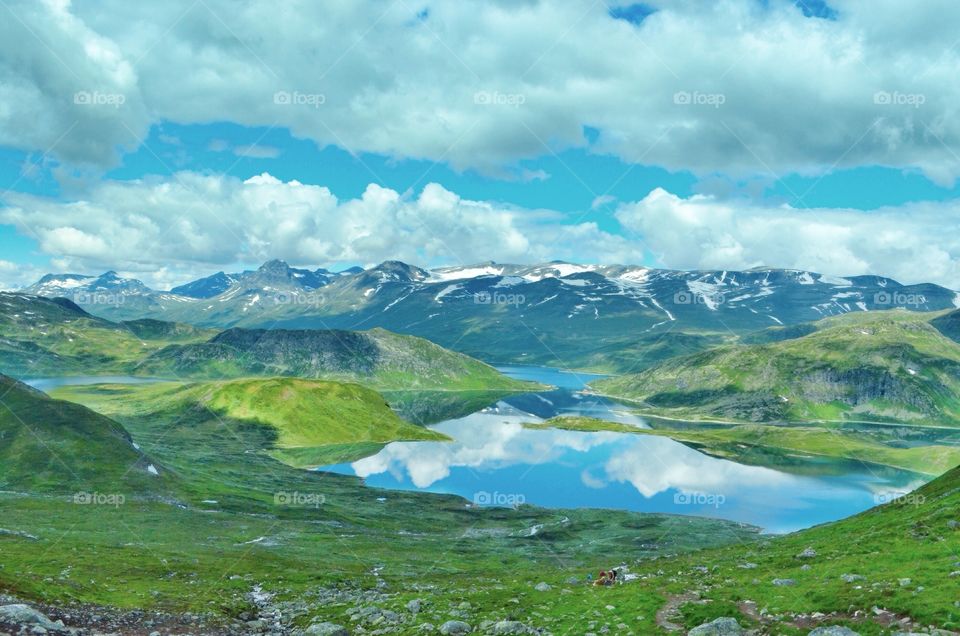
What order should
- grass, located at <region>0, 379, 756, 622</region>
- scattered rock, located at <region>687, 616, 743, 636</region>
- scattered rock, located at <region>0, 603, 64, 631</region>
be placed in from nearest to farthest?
scattered rock, located at <region>687, 616, 743, 636</region>
scattered rock, located at <region>0, 603, 64, 631</region>
grass, located at <region>0, 379, 756, 622</region>

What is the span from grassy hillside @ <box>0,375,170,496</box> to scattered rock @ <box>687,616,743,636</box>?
132363mm

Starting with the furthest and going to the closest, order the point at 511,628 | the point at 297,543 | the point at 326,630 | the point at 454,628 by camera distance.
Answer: the point at 297,543 → the point at 326,630 → the point at 454,628 → the point at 511,628

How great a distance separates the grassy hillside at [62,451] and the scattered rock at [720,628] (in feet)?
434

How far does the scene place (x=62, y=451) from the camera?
143500 millimetres

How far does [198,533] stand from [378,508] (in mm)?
63813

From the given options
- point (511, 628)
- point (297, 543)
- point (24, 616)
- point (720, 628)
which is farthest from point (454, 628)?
point (297, 543)

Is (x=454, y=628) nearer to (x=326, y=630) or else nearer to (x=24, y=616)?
(x=326, y=630)

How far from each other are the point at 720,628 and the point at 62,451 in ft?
523

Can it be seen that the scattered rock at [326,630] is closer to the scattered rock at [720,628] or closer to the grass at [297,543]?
the grass at [297,543]

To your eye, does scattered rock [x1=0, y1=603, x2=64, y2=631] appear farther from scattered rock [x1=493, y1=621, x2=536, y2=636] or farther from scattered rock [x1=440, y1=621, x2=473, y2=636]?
scattered rock [x1=493, y1=621, x2=536, y2=636]

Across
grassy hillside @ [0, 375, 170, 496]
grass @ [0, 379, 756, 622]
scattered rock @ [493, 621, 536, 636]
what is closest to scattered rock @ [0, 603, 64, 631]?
grass @ [0, 379, 756, 622]

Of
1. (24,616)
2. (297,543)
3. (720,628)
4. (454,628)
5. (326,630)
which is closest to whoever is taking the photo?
(720,628)

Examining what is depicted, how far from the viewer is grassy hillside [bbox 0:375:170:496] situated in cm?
13200

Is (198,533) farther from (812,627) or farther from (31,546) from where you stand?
(812,627)
